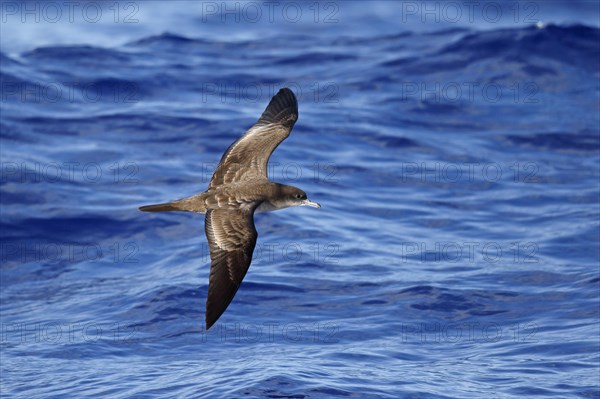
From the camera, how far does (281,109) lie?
11.2 m

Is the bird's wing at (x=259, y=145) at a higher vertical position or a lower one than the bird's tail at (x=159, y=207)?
higher

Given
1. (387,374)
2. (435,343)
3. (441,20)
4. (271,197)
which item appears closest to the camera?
(271,197)

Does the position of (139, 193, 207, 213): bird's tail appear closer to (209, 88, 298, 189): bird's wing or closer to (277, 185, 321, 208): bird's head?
(209, 88, 298, 189): bird's wing

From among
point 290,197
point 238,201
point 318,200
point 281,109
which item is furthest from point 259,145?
point 318,200

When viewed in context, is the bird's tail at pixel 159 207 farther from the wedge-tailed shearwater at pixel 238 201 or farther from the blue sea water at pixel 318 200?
Result: the blue sea water at pixel 318 200

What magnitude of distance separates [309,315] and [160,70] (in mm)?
8152

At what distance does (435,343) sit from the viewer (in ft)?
39.0

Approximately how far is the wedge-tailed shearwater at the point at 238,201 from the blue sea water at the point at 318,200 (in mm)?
1671

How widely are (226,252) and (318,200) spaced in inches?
242

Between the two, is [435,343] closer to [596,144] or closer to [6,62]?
[596,144]

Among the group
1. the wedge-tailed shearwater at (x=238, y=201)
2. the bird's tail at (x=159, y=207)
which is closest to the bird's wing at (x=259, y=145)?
the wedge-tailed shearwater at (x=238, y=201)

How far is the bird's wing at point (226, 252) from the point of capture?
852 cm

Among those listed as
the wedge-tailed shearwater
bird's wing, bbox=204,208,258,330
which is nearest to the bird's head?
the wedge-tailed shearwater

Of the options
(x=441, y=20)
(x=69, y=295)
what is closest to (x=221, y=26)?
(x=441, y=20)
